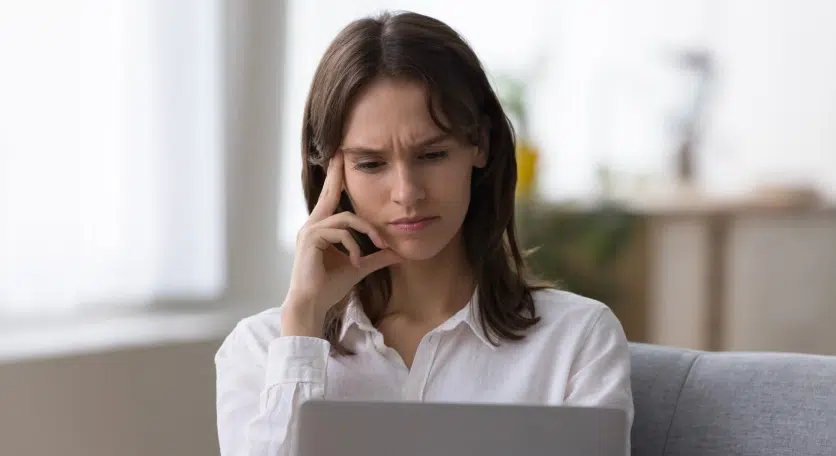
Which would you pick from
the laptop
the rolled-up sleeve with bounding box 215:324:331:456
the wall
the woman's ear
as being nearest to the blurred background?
the wall

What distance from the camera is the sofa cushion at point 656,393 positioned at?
4.93 feet

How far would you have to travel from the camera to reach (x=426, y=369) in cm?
155

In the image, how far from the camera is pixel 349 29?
5.21 feet

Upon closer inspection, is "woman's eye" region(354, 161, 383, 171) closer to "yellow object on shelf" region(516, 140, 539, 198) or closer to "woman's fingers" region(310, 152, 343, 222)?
"woman's fingers" region(310, 152, 343, 222)

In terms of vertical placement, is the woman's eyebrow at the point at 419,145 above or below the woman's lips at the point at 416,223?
above

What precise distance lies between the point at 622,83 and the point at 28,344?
2.89 metres

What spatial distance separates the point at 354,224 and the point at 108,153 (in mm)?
1329

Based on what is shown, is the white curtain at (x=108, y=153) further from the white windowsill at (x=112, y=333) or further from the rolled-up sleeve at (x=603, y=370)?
the rolled-up sleeve at (x=603, y=370)

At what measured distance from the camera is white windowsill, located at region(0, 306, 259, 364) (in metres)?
2.46

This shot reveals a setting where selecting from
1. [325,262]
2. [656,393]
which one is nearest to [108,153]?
[325,262]

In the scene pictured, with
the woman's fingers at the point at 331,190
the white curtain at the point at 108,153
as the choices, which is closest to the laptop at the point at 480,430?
the woman's fingers at the point at 331,190

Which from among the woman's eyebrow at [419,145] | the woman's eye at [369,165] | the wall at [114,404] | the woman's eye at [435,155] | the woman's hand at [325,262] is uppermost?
the woman's eyebrow at [419,145]

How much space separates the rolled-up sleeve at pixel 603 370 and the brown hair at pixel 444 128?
0.10 metres

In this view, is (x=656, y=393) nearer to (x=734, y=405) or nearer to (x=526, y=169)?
(x=734, y=405)
